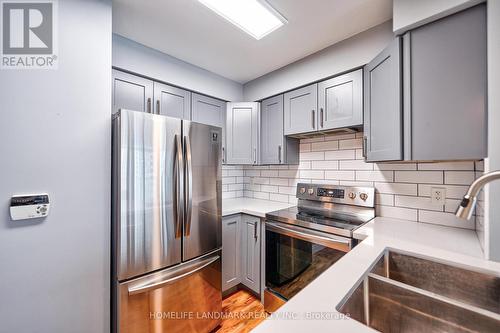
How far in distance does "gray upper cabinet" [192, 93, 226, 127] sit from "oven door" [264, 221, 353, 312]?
4.24ft

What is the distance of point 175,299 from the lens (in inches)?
56.5

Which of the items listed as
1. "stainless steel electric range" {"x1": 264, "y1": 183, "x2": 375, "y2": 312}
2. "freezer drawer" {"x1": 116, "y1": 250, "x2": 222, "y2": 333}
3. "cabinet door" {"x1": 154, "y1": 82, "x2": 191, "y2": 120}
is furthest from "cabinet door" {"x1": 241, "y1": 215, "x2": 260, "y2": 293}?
"cabinet door" {"x1": 154, "y1": 82, "x2": 191, "y2": 120}

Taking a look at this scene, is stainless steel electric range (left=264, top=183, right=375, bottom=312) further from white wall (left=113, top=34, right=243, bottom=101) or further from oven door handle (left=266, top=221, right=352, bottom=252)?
white wall (left=113, top=34, right=243, bottom=101)

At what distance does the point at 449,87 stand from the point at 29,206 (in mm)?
2295

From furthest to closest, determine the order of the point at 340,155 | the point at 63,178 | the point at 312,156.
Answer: the point at 312,156, the point at 340,155, the point at 63,178

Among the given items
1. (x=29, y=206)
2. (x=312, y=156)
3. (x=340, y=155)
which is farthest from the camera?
(x=312, y=156)

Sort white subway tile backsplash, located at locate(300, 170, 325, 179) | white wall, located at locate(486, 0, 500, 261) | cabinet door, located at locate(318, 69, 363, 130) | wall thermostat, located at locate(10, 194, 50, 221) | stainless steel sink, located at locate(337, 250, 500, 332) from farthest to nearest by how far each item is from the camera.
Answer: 1. white subway tile backsplash, located at locate(300, 170, 325, 179)
2. cabinet door, located at locate(318, 69, 363, 130)
3. wall thermostat, located at locate(10, 194, 50, 221)
4. white wall, located at locate(486, 0, 500, 261)
5. stainless steel sink, located at locate(337, 250, 500, 332)

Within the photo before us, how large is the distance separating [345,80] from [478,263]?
1440 millimetres

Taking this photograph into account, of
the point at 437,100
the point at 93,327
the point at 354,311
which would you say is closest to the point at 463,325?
the point at 354,311

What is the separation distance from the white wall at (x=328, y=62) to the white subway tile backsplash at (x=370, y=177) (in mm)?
624

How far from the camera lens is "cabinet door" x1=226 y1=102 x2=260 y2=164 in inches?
96.6

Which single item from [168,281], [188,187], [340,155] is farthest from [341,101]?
[168,281]

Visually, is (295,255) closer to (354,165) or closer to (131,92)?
(354,165)

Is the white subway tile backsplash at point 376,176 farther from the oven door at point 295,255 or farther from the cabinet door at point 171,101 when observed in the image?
the cabinet door at point 171,101
